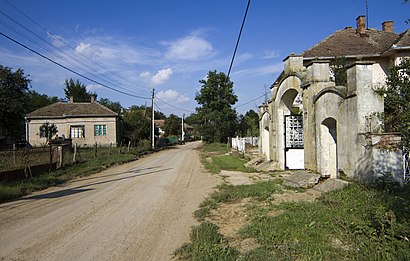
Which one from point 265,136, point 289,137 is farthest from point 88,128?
point 289,137

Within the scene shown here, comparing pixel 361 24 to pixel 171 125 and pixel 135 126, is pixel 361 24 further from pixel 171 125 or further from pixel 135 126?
pixel 171 125

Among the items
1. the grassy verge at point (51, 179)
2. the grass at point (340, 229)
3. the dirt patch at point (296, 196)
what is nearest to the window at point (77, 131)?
the grassy verge at point (51, 179)

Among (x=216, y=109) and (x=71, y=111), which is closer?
(x=71, y=111)

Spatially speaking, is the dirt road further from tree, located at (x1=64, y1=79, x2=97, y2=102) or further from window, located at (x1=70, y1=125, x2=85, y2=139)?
tree, located at (x1=64, y1=79, x2=97, y2=102)

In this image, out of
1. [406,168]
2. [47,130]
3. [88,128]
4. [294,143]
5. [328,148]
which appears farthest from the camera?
[88,128]

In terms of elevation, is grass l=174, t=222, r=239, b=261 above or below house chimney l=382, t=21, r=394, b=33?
below

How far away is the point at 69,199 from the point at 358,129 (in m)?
8.98

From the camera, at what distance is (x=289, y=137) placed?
1473 centimetres

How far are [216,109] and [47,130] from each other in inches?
931

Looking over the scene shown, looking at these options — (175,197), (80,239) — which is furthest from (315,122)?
(80,239)

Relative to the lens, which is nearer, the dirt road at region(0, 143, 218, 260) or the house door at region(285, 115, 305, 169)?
the dirt road at region(0, 143, 218, 260)

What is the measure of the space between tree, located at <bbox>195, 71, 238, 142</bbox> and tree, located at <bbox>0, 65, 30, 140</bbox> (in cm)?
2408

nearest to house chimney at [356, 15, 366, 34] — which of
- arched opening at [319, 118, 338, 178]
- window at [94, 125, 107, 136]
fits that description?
arched opening at [319, 118, 338, 178]

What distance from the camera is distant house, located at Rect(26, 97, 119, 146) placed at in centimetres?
3862
